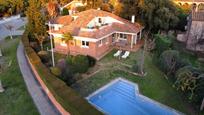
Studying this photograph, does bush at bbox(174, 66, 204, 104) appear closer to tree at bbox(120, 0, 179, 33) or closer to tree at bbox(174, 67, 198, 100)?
tree at bbox(174, 67, 198, 100)

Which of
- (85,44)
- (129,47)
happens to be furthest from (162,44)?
(85,44)

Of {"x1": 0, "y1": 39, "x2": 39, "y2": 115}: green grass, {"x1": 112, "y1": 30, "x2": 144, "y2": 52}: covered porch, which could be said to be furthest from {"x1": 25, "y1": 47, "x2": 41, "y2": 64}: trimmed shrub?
{"x1": 112, "y1": 30, "x2": 144, "y2": 52}: covered porch

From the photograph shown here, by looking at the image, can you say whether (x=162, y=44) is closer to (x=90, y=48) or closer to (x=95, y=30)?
(x=95, y=30)

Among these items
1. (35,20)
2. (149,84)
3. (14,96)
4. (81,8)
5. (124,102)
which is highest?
(81,8)

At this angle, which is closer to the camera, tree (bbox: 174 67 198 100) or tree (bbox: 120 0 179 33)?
Answer: tree (bbox: 174 67 198 100)

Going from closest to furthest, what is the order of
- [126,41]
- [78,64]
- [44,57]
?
[78,64]
[44,57]
[126,41]

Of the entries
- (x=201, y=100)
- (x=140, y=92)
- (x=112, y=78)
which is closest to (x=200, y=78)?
(x=201, y=100)

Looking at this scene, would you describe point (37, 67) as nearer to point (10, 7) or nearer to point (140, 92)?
point (140, 92)
